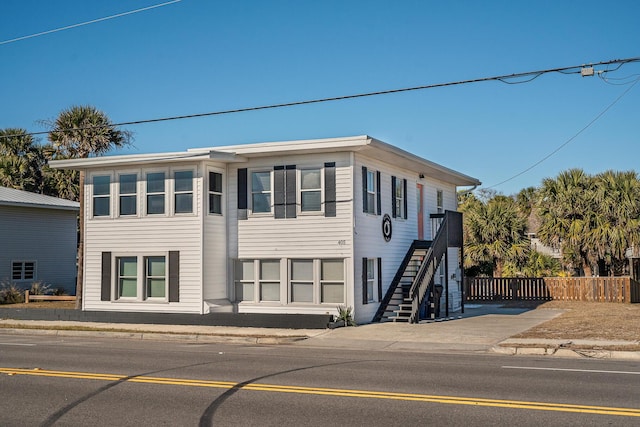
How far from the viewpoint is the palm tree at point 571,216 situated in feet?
115

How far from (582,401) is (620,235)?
2687cm

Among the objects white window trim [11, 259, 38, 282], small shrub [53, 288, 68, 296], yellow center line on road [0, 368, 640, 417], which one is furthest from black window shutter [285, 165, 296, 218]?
white window trim [11, 259, 38, 282]

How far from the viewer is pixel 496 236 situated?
38.4 meters

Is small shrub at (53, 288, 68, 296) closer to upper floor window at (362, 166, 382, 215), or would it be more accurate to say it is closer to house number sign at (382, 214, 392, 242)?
house number sign at (382, 214, 392, 242)

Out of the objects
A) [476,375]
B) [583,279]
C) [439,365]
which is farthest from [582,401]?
[583,279]

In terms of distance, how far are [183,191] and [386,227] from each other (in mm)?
7289

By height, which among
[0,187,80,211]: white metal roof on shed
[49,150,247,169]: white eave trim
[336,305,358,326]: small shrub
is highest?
[49,150,247,169]: white eave trim

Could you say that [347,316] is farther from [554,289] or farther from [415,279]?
[554,289]

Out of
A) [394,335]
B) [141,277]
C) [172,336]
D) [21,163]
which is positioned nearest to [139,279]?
[141,277]

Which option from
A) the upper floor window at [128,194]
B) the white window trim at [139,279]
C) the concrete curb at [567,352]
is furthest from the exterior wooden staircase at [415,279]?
the upper floor window at [128,194]

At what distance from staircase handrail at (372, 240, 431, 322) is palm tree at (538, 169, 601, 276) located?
12169 millimetres

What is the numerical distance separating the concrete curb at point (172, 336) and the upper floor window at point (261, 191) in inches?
218

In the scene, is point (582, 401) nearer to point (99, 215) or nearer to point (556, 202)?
point (99, 215)

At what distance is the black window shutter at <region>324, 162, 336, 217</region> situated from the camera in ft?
74.2
